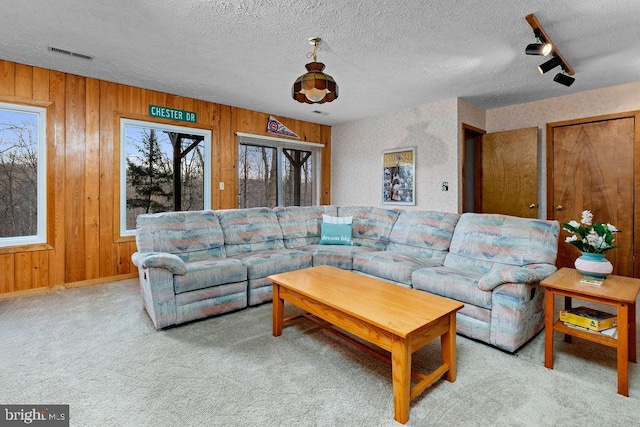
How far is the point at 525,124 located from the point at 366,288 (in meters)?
4.05

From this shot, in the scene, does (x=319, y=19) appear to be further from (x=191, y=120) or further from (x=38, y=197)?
(x=38, y=197)

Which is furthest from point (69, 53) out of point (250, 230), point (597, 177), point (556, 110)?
point (597, 177)

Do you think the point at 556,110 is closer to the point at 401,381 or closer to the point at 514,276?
the point at 514,276

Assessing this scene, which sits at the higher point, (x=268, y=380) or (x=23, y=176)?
(x=23, y=176)

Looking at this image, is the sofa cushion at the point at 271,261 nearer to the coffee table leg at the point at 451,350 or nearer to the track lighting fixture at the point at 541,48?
the coffee table leg at the point at 451,350

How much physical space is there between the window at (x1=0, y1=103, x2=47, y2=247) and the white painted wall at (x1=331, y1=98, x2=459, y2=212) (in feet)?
14.4

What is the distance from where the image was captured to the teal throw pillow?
4000 mm

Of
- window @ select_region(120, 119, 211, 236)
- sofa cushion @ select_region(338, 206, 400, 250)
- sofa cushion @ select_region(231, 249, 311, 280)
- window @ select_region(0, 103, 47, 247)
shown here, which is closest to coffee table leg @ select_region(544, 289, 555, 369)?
sofa cushion @ select_region(338, 206, 400, 250)

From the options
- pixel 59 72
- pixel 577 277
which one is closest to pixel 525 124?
pixel 577 277

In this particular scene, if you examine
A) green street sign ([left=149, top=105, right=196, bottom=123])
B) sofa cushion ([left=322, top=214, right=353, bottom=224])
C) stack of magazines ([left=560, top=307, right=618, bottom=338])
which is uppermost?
green street sign ([left=149, top=105, right=196, bottom=123])

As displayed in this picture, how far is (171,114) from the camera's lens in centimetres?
435

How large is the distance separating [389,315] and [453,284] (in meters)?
1.00

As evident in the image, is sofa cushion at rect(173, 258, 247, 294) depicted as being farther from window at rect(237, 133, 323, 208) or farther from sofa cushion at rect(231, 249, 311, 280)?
window at rect(237, 133, 323, 208)

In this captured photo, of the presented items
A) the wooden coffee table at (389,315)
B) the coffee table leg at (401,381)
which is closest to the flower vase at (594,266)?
the wooden coffee table at (389,315)
